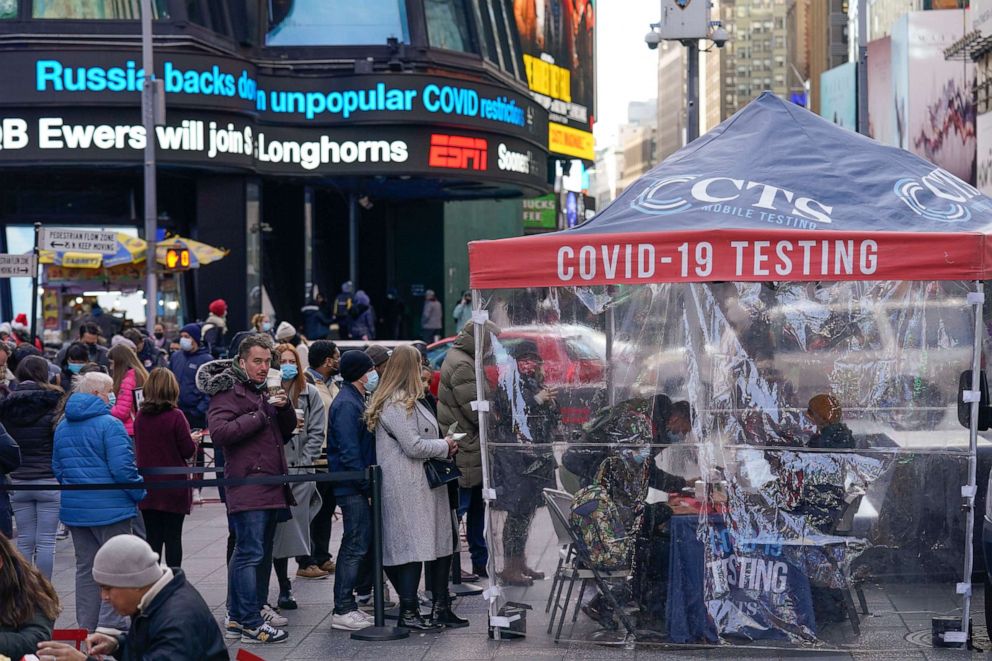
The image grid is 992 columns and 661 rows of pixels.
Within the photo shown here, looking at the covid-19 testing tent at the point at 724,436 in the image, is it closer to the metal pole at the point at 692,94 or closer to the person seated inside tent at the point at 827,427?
the person seated inside tent at the point at 827,427

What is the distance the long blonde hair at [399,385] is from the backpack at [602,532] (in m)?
1.27

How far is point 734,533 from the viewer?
8820 millimetres

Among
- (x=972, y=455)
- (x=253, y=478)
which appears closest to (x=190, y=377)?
(x=253, y=478)

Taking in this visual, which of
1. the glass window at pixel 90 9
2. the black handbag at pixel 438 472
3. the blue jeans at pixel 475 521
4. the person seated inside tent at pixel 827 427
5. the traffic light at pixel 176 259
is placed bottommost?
the blue jeans at pixel 475 521

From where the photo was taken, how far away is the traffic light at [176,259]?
23219 millimetres

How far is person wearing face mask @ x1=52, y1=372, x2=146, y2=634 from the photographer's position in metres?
8.89

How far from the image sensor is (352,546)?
30.3 ft

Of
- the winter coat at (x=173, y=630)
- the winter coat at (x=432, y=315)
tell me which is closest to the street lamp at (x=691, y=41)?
the winter coat at (x=173, y=630)

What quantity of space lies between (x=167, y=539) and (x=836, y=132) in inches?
217

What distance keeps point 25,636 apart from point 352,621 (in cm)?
377

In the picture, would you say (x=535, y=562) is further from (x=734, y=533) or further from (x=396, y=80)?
(x=396, y=80)

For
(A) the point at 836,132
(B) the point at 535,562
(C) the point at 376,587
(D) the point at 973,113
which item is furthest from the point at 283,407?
(D) the point at 973,113

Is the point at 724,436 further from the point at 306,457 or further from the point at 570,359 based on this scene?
the point at 306,457

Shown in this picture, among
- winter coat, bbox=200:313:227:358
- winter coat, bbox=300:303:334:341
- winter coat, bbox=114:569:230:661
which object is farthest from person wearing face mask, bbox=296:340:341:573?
winter coat, bbox=300:303:334:341
